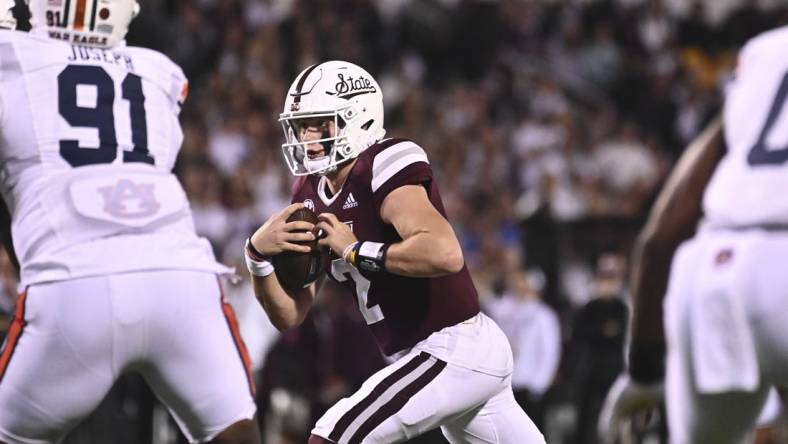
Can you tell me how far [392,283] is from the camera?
4180mm

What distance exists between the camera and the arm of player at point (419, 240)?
12.8 ft

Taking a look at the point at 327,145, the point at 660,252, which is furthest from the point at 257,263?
the point at 660,252

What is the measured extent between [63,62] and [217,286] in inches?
31.9

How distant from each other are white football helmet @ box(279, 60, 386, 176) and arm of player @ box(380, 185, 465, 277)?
1.07 feet

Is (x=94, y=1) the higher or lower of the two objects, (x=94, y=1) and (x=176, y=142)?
the higher

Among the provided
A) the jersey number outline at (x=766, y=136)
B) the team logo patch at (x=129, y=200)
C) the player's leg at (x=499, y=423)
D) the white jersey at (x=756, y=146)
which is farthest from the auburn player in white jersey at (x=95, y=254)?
the jersey number outline at (x=766, y=136)

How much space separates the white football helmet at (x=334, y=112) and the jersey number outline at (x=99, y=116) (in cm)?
44

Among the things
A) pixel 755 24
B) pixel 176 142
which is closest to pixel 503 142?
pixel 755 24

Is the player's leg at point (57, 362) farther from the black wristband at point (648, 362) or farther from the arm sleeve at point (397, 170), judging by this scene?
the black wristband at point (648, 362)

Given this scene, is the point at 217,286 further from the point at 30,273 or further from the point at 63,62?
the point at 63,62

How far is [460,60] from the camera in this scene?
48.0 feet

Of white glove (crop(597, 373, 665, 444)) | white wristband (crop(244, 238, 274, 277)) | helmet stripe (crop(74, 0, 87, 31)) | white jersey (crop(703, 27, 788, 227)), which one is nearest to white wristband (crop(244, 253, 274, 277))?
white wristband (crop(244, 238, 274, 277))

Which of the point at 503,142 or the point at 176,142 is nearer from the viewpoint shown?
the point at 176,142

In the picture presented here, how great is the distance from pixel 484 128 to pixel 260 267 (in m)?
8.94
